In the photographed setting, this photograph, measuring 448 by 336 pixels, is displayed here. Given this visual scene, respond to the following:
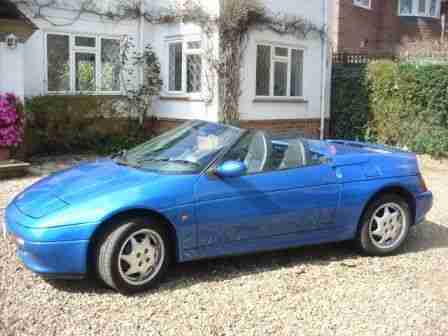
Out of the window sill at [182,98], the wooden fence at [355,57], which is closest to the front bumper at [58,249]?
the window sill at [182,98]

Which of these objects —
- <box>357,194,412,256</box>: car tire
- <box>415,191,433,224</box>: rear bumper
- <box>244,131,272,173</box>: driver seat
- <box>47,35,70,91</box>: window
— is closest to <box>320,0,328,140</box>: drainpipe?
<box>47,35,70,91</box>: window

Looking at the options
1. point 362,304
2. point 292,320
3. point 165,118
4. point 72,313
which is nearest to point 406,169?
point 362,304

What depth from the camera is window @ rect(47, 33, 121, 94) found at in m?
12.6

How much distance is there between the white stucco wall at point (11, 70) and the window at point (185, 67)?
452 centimetres

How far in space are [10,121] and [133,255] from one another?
621 cm

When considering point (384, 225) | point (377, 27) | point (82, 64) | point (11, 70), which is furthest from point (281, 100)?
point (377, 27)

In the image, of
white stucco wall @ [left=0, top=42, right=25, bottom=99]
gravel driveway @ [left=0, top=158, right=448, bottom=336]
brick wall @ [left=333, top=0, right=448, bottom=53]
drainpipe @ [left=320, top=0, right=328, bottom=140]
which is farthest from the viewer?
brick wall @ [left=333, top=0, right=448, bottom=53]

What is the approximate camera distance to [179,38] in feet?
45.3

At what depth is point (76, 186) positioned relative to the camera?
4.63 meters

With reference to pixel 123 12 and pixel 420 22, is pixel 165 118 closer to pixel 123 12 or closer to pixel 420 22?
pixel 123 12

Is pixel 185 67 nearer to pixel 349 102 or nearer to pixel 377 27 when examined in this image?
pixel 349 102

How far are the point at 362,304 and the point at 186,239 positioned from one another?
1.49m

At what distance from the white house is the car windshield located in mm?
7653

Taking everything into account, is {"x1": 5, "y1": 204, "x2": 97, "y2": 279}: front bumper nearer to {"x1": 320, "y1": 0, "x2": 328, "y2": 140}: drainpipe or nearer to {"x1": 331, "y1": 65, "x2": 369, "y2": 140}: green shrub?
{"x1": 331, "y1": 65, "x2": 369, "y2": 140}: green shrub
